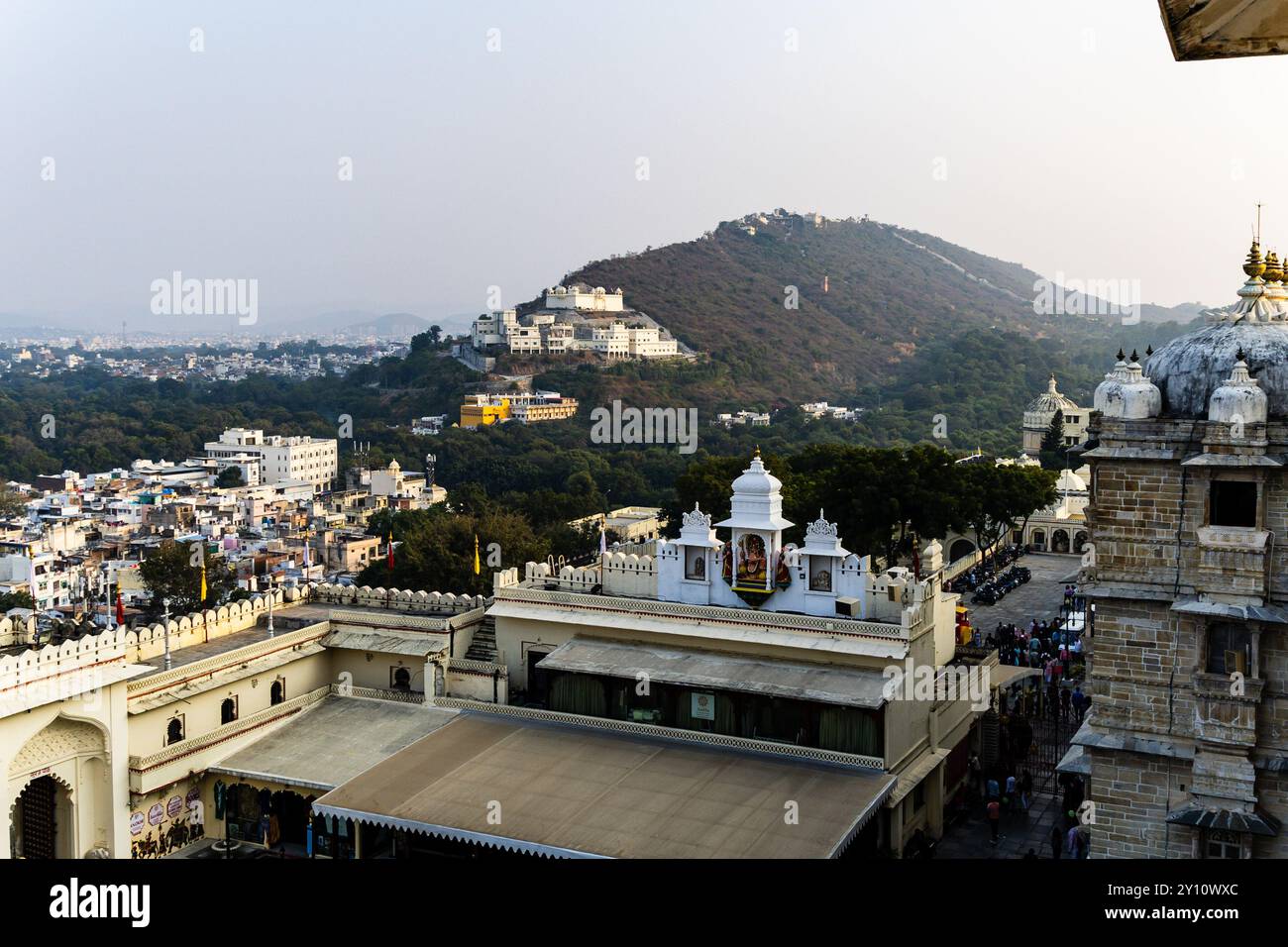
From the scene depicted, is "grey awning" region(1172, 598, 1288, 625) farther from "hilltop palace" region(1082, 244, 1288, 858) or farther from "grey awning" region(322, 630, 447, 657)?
"grey awning" region(322, 630, 447, 657)

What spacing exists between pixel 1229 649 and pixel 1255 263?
4.08 meters

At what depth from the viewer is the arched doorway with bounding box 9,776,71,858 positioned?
17156mm

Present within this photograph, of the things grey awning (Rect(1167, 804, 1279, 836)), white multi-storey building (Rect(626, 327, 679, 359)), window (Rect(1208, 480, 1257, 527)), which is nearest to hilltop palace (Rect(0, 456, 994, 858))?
grey awning (Rect(1167, 804, 1279, 836))

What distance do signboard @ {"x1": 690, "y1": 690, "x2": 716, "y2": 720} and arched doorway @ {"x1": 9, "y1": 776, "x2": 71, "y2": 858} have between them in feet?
27.9

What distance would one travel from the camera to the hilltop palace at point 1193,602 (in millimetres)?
11977

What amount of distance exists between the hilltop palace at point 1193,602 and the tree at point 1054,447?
151 feet

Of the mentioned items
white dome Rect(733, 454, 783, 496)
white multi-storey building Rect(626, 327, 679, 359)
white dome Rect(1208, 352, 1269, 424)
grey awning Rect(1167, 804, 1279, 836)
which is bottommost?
grey awning Rect(1167, 804, 1279, 836)

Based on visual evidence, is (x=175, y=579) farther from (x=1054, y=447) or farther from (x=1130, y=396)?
(x=1054, y=447)

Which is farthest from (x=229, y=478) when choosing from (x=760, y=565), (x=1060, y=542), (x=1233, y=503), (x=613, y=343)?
(x=1233, y=503)

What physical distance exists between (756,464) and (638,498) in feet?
169

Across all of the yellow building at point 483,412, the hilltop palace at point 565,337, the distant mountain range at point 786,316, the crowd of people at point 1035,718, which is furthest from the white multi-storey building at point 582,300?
the crowd of people at point 1035,718

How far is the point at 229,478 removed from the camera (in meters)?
90.8
